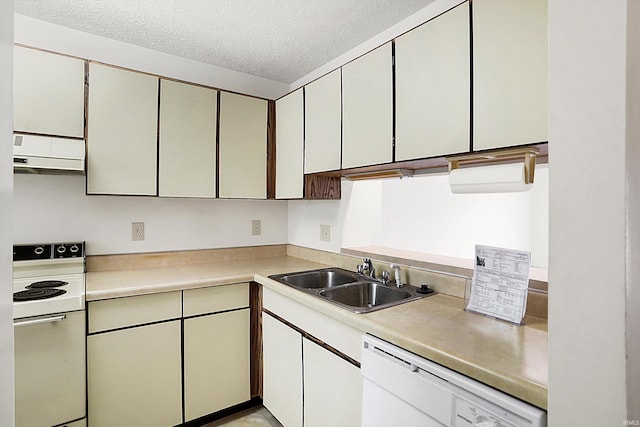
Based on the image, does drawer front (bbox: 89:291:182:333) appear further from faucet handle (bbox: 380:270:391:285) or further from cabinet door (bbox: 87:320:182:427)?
faucet handle (bbox: 380:270:391:285)

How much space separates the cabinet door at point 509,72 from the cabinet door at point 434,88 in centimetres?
5

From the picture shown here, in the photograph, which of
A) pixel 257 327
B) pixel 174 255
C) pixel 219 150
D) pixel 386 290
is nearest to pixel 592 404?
pixel 386 290

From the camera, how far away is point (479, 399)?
0.93 meters

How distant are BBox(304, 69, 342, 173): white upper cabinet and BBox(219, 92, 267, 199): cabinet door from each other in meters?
0.45

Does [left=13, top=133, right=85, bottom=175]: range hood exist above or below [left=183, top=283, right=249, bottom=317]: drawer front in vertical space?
above

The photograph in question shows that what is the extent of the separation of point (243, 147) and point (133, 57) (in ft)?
3.07

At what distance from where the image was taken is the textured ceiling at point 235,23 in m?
1.81

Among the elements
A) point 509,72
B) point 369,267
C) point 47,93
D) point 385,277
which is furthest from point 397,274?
point 47,93

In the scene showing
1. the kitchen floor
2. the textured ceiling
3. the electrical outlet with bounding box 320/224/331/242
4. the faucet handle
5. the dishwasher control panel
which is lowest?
the kitchen floor

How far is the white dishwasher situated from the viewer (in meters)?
0.88

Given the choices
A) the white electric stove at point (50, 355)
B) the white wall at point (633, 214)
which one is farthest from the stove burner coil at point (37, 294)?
the white wall at point (633, 214)

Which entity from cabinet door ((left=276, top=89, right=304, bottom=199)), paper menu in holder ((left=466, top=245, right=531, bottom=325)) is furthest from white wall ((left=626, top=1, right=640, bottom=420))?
cabinet door ((left=276, top=89, right=304, bottom=199))

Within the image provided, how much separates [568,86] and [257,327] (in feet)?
6.59

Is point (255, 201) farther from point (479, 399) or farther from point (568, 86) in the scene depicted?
point (568, 86)
